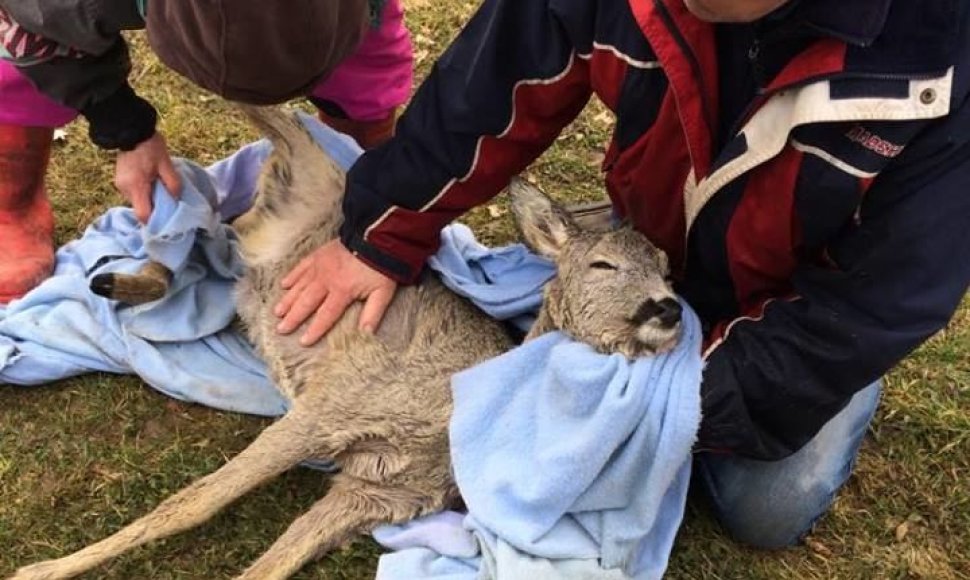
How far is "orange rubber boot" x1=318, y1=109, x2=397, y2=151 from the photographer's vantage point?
4.33 meters

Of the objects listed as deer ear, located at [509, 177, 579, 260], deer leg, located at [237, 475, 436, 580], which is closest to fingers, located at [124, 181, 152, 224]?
deer leg, located at [237, 475, 436, 580]

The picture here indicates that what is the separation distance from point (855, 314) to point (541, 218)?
103 cm

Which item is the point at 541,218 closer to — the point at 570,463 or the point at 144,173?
the point at 570,463

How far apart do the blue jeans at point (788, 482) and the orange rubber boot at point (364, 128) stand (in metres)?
1.72

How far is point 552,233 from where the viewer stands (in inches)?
140

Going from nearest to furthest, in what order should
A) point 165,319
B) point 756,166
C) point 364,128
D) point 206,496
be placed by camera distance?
point 756,166
point 206,496
point 165,319
point 364,128

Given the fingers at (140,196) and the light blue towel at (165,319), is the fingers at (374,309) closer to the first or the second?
the light blue towel at (165,319)

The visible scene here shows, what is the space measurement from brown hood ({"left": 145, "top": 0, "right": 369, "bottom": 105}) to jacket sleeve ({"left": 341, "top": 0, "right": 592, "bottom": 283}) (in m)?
0.49

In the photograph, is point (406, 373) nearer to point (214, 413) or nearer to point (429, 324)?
point (429, 324)

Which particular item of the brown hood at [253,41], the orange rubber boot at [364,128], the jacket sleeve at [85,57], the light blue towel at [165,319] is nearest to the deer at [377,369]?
the light blue towel at [165,319]

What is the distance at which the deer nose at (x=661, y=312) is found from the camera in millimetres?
3096

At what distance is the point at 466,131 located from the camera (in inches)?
131

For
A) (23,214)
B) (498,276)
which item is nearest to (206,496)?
(498,276)

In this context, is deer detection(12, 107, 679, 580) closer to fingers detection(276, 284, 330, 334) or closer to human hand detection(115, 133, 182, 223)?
fingers detection(276, 284, 330, 334)
